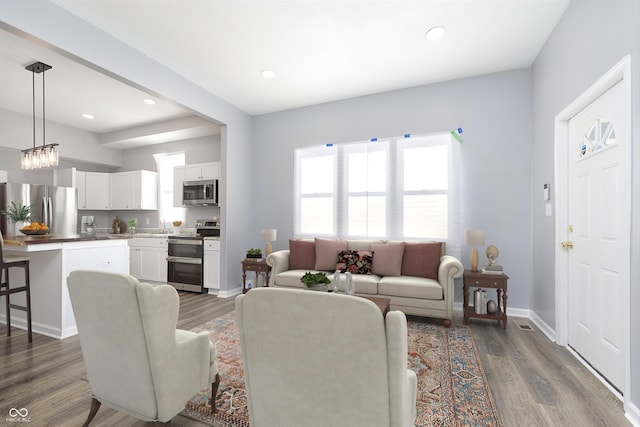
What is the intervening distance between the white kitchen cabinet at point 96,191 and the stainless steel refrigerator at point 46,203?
1.40 ft

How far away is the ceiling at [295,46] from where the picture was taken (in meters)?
2.56

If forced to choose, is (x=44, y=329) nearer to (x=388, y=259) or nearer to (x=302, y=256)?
(x=302, y=256)

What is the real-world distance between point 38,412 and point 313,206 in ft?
11.7

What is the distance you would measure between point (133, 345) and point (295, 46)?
303 cm

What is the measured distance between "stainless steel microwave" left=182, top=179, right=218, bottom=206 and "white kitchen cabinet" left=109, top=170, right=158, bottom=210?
1.15 metres

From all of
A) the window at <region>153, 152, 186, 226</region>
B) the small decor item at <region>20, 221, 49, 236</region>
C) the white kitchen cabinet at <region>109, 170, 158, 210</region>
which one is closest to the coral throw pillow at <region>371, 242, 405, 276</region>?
the small decor item at <region>20, 221, 49, 236</region>

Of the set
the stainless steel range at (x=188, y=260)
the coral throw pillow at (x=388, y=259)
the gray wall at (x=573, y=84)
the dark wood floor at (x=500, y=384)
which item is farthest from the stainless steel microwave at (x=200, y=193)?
the gray wall at (x=573, y=84)

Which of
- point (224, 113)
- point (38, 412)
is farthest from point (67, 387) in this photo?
point (224, 113)

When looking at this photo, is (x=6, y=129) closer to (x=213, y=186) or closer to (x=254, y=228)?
(x=213, y=186)

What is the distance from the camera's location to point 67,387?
2.05 metres

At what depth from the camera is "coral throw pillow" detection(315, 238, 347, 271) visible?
3988mm

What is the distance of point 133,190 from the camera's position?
19.1ft

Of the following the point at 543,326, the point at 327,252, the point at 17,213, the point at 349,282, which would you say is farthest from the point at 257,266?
the point at 17,213

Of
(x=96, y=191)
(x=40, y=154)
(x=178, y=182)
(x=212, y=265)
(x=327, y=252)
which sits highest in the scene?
(x=40, y=154)
